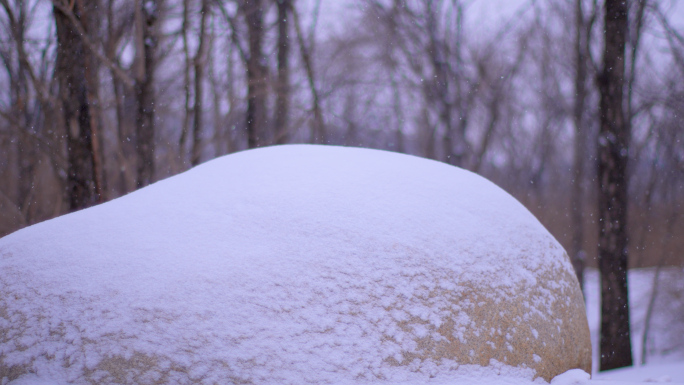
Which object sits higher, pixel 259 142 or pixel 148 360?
pixel 259 142

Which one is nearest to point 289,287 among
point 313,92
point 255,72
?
point 255,72

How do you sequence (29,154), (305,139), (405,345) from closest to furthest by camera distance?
1. (405,345)
2. (29,154)
3. (305,139)

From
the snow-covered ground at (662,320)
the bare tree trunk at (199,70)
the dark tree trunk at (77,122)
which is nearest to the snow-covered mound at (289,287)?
the dark tree trunk at (77,122)

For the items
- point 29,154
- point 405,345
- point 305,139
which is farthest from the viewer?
point 305,139

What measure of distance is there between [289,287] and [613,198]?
5.32 meters

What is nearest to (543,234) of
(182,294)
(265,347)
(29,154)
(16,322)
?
(265,347)

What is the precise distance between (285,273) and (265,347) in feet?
1.08

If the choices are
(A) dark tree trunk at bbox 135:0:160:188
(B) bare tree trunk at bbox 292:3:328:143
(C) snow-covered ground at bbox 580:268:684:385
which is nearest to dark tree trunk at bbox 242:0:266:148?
(B) bare tree trunk at bbox 292:3:328:143

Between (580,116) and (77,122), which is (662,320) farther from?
(77,122)

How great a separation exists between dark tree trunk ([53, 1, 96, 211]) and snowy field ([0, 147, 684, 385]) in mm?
3237

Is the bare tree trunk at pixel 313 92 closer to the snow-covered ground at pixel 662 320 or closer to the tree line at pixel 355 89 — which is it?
the tree line at pixel 355 89

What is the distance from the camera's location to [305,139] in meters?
12.2

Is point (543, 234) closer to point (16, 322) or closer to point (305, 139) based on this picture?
point (16, 322)

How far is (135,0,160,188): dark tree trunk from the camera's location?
7.38m
